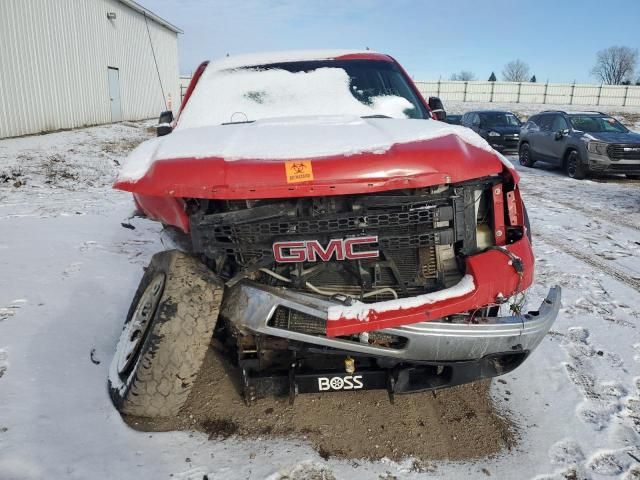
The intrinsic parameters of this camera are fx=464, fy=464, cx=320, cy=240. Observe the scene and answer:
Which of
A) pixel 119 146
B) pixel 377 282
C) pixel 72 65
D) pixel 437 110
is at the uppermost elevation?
pixel 72 65

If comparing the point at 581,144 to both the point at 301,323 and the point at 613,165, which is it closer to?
the point at 613,165

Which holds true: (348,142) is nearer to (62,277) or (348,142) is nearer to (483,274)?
(483,274)

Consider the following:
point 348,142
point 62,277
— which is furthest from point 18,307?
point 348,142

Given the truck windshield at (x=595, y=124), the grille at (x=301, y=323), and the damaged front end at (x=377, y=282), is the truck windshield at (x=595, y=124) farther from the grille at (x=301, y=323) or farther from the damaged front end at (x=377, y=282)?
the grille at (x=301, y=323)

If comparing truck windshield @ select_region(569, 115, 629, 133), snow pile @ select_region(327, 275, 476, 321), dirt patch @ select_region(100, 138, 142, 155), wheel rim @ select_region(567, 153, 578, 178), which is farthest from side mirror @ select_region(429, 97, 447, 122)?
dirt patch @ select_region(100, 138, 142, 155)

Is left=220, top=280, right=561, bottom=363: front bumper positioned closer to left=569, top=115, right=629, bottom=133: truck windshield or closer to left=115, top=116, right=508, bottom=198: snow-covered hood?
left=115, top=116, right=508, bottom=198: snow-covered hood

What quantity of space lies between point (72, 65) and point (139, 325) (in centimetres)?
1574

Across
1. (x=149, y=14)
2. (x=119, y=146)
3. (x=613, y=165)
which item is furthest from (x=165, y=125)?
(x=149, y=14)

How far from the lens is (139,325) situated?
105 inches

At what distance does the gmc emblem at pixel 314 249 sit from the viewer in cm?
209

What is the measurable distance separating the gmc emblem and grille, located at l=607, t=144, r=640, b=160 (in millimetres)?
10141

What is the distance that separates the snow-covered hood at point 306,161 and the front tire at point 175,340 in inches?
18.8

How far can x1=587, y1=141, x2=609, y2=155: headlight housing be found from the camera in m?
10.1

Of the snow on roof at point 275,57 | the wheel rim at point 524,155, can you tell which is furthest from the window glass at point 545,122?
the snow on roof at point 275,57
